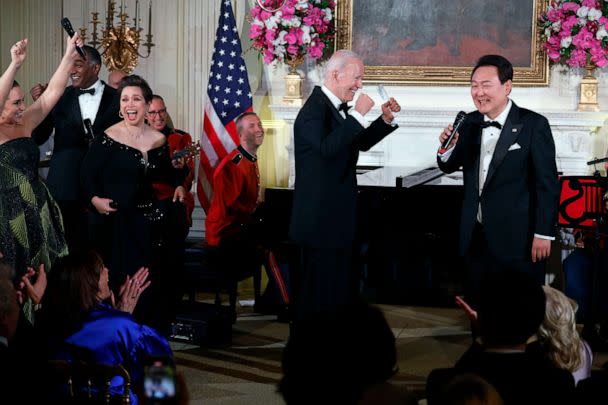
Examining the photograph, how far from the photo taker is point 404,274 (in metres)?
8.51

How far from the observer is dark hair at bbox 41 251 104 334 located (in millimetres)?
3902

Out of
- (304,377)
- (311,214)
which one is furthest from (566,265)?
(304,377)

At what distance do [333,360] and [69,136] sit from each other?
15.3 feet

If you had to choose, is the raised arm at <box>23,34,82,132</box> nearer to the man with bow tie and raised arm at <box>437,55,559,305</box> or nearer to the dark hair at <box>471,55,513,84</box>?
the man with bow tie and raised arm at <box>437,55,559,305</box>

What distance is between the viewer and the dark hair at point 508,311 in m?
3.02

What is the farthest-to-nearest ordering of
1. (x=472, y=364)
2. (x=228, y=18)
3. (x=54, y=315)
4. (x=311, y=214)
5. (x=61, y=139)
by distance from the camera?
(x=228, y=18), (x=61, y=139), (x=311, y=214), (x=54, y=315), (x=472, y=364)

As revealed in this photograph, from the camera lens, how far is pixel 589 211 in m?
6.50

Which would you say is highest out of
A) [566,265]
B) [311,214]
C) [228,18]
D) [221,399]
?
[228,18]

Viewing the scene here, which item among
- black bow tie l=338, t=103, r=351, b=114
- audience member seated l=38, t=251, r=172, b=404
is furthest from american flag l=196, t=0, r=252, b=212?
audience member seated l=38, t=251, r=172, b=404

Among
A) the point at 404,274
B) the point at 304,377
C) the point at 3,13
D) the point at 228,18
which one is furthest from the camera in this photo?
the point at 3,13

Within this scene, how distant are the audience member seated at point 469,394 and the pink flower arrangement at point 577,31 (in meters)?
A: 6.60

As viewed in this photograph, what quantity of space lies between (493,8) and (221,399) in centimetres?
493

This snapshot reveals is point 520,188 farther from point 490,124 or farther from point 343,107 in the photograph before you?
point 343,107

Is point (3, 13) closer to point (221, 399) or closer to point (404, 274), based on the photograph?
point (404, 274)
